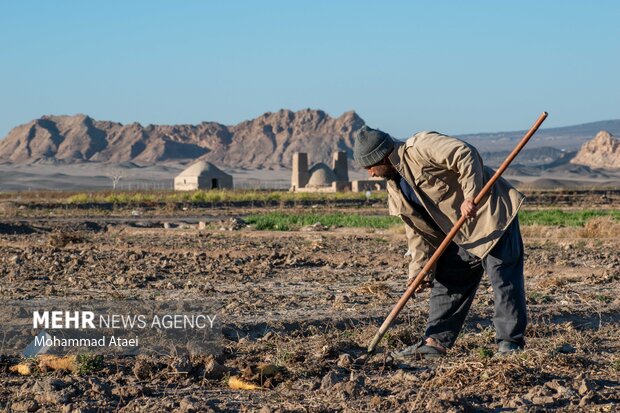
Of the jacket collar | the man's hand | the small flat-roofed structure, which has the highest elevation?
the jacket collar

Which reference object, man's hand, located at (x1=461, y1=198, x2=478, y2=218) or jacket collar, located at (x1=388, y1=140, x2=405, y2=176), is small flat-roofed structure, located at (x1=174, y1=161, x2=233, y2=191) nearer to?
jacket collar, located at (x1=388, y1=140, x2=405, y2=176)

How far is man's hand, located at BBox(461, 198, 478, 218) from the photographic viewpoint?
242 inches

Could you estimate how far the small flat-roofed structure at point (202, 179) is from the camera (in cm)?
8131

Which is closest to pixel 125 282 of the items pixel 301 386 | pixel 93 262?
pixel 93 262

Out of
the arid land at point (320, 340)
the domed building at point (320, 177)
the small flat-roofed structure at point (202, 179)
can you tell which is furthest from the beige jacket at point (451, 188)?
the small flat-roofed structure at point (202, 179)

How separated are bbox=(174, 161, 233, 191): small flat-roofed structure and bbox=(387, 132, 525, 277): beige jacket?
244 ft

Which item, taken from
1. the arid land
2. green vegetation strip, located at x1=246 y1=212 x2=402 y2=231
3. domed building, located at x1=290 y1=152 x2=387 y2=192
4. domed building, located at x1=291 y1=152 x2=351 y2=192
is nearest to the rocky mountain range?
domed building, located at x1=291 y1=152 x2=351 y2=192

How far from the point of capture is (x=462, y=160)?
20.3 ft

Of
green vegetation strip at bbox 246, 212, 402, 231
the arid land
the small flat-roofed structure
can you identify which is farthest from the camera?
the small flat-roofed structure

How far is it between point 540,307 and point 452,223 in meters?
3.06

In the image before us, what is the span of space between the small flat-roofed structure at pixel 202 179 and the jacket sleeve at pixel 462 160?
74567mm

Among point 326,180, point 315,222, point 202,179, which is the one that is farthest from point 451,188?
point 202,179

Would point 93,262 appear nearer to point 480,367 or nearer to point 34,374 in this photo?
point 34,374

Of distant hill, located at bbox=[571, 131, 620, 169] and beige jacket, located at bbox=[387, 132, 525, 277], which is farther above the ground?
beige jacket, located at bbox=[387, 132, 525, 277]
